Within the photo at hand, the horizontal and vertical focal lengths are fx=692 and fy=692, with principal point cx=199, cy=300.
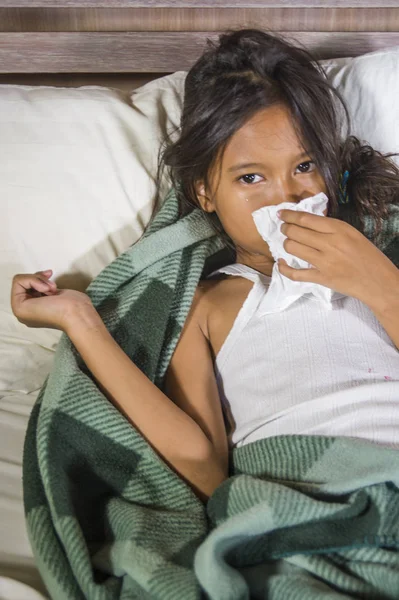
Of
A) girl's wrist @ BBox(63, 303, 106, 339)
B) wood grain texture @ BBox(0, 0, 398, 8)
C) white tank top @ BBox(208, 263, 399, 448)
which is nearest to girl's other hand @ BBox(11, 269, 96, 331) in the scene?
girl's wrist @ BBox(63, 303, 106, 339)

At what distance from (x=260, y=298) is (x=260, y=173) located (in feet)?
0.68

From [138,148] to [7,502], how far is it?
67cm

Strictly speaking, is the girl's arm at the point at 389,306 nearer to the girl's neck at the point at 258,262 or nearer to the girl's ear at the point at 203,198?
the girl's neck at the point at 258,262

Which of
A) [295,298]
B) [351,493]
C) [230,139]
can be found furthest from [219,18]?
[351,493]

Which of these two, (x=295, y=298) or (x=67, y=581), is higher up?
(x=295, y=298)

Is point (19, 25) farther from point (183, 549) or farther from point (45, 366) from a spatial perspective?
point (183, 549)

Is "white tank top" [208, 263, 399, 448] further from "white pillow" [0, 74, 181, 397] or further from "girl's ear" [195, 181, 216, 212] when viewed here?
"white pillow" [0, 74, 181, 397]

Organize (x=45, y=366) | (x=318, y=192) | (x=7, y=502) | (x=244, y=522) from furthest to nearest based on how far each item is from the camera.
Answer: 1. (x=45, y=366)
2. (x=318, y=192)
3. (x=7, y=502)
4. (x=244, y=522)

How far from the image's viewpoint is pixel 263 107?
3.72 feet

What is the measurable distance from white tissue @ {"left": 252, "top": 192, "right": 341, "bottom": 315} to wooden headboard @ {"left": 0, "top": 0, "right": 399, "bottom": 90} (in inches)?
22.9

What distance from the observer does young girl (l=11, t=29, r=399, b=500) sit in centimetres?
102

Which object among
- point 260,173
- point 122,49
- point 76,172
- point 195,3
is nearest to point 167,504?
point 260,173

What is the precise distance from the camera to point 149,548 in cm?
85

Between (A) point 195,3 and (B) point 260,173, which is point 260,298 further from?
(A) point 195,3
